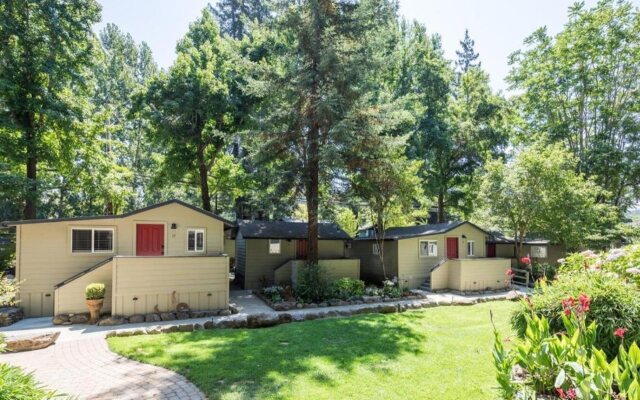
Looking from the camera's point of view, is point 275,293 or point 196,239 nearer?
point 275,293

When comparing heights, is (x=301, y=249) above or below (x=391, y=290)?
above

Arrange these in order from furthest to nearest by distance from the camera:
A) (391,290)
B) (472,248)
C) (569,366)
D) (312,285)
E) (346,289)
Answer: (472,248)
(391,290)
(346,289)
(312,285)
(569,366)

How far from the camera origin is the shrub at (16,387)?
3.04m

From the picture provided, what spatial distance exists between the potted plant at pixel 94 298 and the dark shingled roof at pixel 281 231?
6436 millimetres

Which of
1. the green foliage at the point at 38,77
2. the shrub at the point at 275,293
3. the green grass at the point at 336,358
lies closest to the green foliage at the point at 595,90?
the green grass at the point at 336,358

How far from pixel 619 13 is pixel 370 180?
69.1 feet

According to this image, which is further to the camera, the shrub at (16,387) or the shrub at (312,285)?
the shrub at (312,285)

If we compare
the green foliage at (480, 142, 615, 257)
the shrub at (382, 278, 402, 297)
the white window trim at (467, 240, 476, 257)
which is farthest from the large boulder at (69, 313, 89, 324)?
the green foliage at (480, 142, 615, 257)

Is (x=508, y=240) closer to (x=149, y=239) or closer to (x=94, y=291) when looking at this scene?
(x=149, y=239)

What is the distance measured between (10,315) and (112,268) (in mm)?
2944

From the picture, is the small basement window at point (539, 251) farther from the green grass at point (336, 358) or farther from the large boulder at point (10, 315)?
the large boulder at point (10, 315)

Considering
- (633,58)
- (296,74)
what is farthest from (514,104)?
(296,74)

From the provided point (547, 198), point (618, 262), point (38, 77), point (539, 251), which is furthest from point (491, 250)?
point (38, 77)

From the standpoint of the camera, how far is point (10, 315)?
9461 millimetres
